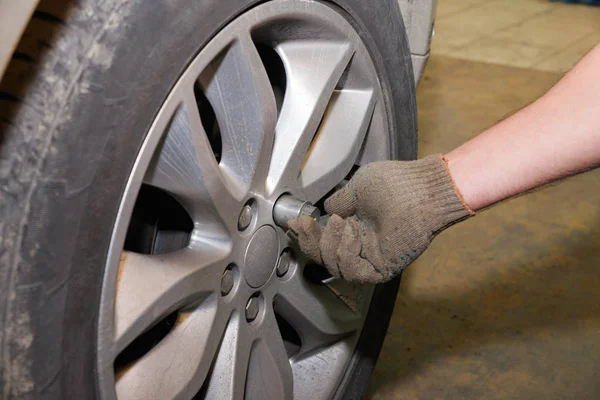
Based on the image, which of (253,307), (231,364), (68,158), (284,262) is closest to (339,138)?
(284,262)

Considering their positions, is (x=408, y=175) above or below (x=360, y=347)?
above

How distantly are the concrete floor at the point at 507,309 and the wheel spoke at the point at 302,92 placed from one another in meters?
0.83

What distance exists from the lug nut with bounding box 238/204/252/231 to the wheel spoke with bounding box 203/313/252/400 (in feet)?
0.49

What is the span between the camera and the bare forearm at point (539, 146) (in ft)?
3.33

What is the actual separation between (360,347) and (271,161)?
0.57 metres

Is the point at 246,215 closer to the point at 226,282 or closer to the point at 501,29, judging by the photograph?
the point at 226,282

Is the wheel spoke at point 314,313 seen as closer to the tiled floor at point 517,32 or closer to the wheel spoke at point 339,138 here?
the wheel spoke at point 339,138

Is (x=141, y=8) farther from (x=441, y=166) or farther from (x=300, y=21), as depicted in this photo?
(x=441, y=166)

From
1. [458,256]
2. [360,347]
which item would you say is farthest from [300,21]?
[458,256]

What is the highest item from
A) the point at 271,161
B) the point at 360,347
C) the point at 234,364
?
the point at 271,161

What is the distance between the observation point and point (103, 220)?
75 centimetres

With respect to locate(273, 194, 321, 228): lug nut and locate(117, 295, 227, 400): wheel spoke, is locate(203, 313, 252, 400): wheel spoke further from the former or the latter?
locate(273, 194, 321, 228): lug nut

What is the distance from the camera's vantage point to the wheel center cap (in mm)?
1080

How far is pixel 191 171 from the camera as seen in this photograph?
932mm
